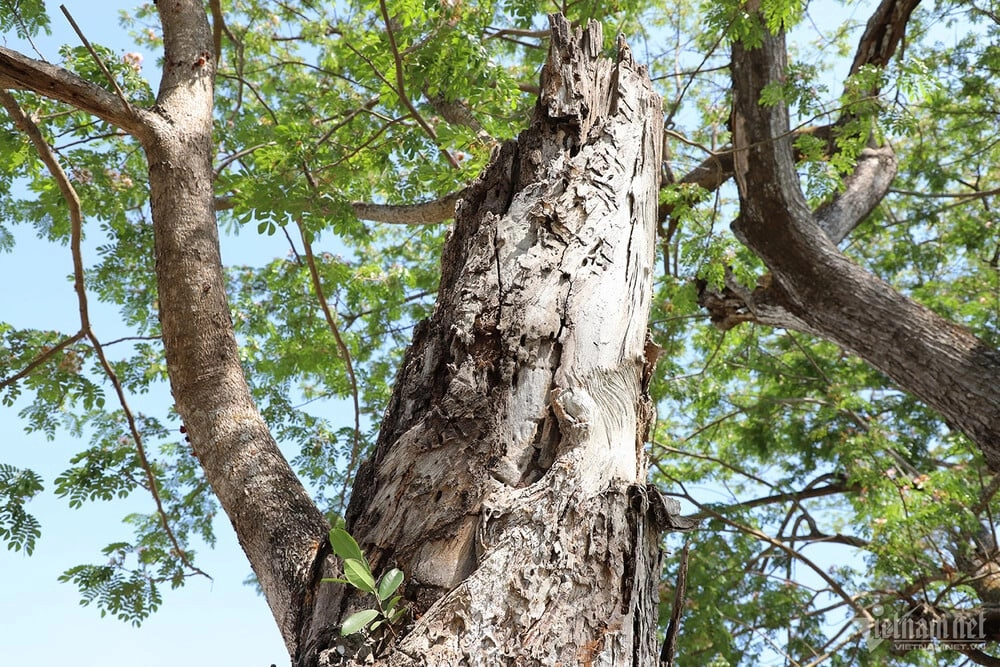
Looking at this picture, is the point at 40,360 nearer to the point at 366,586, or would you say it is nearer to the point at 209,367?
Result: the point at 209,367

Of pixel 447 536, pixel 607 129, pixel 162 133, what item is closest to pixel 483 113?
pixel 162 133

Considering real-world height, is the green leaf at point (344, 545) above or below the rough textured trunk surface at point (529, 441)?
below

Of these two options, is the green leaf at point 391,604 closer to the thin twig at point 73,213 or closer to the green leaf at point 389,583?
the green leaf at point 389,583

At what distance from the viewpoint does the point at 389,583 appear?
117 centimetres

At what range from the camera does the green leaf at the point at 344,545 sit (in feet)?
3.84

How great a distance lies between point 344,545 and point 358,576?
0.18 feet

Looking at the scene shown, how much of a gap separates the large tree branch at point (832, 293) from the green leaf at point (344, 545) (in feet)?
10.5

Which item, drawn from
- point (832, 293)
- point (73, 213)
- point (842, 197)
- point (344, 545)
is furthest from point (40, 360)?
point (842, 197)

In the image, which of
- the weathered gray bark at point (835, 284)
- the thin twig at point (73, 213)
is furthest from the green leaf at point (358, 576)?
the weathered gray bark at point (835, 284)

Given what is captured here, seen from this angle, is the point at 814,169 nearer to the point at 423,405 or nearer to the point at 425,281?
the point at 425,281

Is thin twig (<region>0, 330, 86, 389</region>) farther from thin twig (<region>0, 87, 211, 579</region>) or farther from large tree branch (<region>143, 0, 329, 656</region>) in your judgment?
large tree branch (<region>143, 0, 329, 656</region>)

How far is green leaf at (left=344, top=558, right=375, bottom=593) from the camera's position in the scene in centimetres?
115

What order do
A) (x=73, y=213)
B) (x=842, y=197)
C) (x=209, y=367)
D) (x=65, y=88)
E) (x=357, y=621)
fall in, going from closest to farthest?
(x=357, y=621), (x=209, y=367), (x=65, y=88), (x=73, y=213), (x=842, y=197)

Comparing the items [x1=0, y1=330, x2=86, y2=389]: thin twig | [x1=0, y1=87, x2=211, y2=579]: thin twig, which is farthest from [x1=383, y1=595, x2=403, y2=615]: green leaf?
[x1=0, y1=330, x2=86, y2=389]: thin twig
